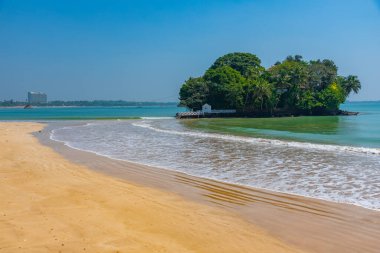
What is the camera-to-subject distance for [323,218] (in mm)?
8055

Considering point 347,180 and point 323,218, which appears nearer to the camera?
point 323,218

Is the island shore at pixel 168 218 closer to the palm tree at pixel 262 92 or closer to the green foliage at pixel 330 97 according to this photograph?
the palm tree at pixel 262 92

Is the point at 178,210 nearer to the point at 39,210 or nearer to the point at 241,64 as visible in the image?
the point at 39,210

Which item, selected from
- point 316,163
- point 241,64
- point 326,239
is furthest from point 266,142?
point 241,64

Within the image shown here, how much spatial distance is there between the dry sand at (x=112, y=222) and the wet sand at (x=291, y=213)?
0.40 meters

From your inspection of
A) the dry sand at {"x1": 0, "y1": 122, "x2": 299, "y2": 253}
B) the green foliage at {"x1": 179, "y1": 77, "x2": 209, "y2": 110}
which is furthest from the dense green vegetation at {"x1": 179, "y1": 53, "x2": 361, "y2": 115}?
the dry sand at {"x1": 0, "y1": 122, "x2": 299, "y2": 253}

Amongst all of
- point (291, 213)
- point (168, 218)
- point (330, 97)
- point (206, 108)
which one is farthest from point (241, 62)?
point (168, 218)

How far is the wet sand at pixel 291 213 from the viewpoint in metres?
6.67

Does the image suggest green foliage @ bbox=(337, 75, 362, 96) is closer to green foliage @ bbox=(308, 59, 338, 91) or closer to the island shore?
green foliage @ bbox=(308, 59, 338, 91)

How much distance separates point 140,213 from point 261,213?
2.80 meters

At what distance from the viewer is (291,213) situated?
8461 mm

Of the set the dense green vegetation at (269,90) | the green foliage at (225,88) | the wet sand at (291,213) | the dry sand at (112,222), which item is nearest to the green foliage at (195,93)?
the dense green vegetation at (269,90)

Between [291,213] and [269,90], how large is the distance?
6724 cm

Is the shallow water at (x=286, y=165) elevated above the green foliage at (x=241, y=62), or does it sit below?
below
